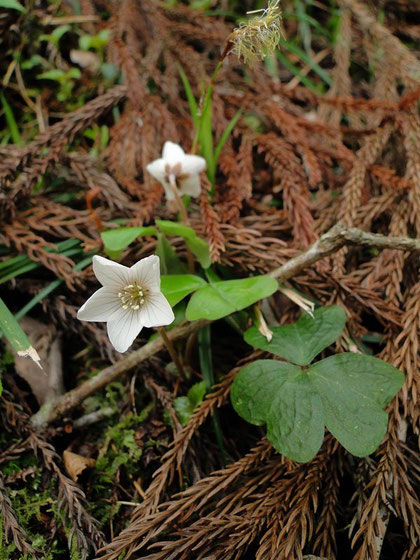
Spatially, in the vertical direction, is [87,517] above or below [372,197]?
below

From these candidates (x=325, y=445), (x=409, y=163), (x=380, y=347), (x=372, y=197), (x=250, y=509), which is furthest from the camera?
(x=372, y=197)

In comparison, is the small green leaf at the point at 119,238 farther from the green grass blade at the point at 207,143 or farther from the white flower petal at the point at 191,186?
the green grass blade at the point at 207,143

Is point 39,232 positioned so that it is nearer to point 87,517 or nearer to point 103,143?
point 103,143

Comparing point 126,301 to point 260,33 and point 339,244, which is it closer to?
point 339,244

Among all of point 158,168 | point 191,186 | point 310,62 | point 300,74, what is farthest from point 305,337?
point 310,62

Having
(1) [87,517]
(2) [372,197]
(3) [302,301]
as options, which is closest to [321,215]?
(2) [372,197]

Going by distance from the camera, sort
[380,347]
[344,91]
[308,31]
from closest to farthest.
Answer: [380,347], [344,91], [308,31]

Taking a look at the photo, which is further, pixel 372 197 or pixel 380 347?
pixel 372 197
